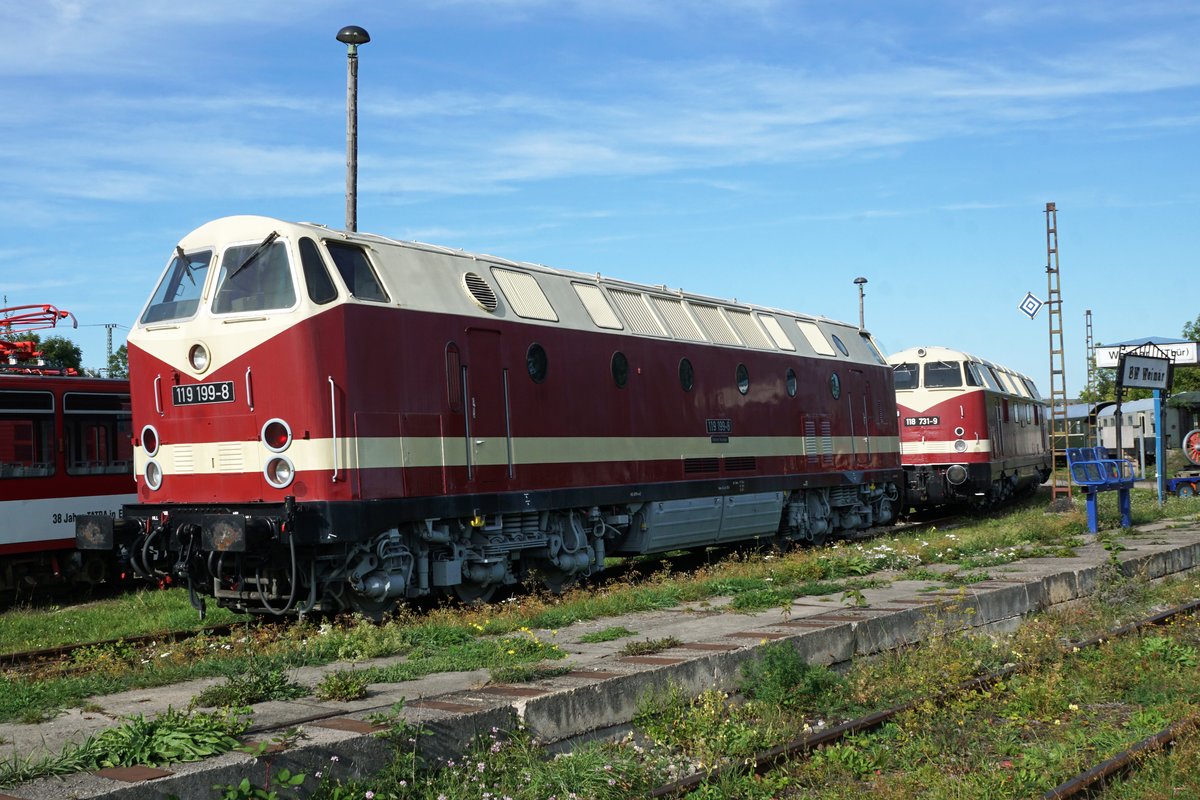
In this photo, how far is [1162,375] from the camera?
21.3 meters

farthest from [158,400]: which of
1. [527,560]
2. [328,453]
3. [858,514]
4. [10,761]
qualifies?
[858,514]

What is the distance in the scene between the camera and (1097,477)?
56.9 ft

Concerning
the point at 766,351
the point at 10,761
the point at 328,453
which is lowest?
the point at 10,761

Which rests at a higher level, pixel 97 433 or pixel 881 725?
pixel 97 433

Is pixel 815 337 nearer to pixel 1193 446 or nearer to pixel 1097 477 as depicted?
pixel 1097 477

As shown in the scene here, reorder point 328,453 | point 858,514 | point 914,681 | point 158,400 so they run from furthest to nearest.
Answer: point 858,514 < point 158,400 < point 328,453 < point 914,681

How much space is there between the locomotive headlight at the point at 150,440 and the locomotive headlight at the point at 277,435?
4.99ft

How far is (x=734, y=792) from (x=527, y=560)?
699cm

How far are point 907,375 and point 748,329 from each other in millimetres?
9634

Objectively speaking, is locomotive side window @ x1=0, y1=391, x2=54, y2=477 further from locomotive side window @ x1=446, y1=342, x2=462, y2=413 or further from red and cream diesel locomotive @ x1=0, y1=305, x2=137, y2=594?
locomotive side window @ x1=446, y1=342, x2=462, y2=413

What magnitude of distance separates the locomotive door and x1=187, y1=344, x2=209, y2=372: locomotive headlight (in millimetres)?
2476

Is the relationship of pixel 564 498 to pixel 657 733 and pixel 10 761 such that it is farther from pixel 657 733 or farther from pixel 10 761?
pixel 10 761

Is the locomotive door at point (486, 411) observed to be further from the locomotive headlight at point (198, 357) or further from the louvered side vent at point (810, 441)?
the louvered side vent at point (810, 441)

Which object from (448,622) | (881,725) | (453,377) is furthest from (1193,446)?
(881,725)
